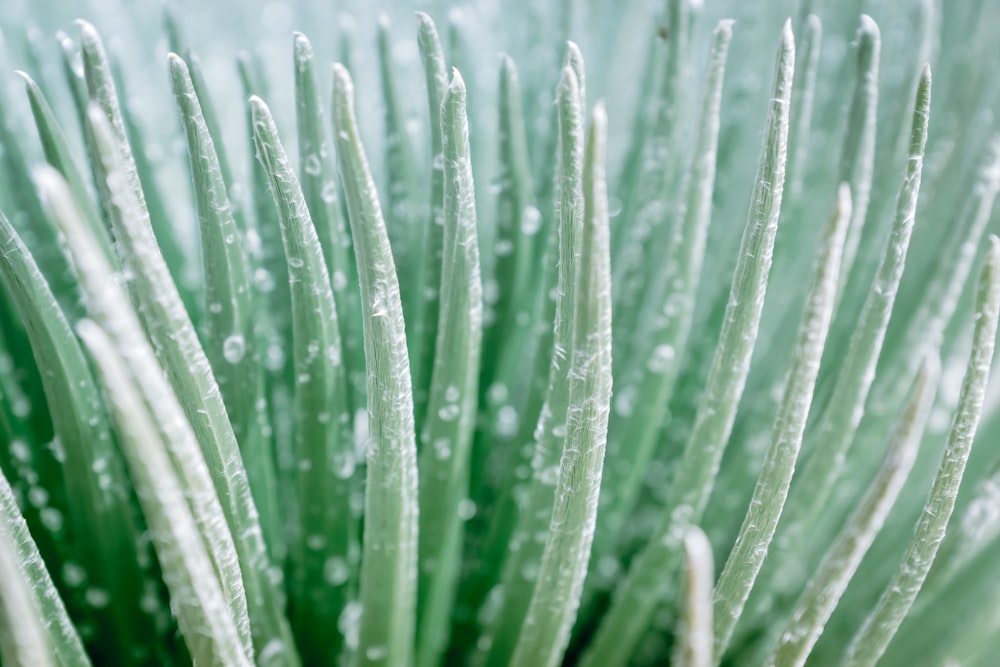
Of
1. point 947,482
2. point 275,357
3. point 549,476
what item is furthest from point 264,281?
point 947,482

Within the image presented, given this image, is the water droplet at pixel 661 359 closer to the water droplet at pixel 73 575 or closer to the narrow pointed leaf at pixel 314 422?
the narrow pointed leaf at pixel 314 422

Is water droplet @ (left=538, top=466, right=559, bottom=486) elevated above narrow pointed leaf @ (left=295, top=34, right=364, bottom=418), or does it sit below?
below

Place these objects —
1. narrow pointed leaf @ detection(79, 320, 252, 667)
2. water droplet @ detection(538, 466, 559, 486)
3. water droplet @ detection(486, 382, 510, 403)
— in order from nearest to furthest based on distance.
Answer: narrow pointed leaf @ detection(79, 320, 252, 667)
water droplet @ detection(538, 466, 559, 486)
water droplet @ detection(486, 382, 510, 403)

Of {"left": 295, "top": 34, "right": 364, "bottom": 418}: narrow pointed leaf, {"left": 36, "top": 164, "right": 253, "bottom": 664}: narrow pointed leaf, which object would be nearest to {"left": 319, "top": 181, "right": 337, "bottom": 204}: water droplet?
{"left": 295, "top": 34, "right": 364, "bottom": 418}: narrow pointed leaf

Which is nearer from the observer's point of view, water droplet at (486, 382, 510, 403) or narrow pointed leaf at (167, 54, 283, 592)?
narrow pointed leaf at (167, 54, 283, 592)

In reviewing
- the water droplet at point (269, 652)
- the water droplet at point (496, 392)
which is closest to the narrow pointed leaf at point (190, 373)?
the water droplet at point (269, 652)

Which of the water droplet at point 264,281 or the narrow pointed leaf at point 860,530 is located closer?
the narrow pointed leaf at point 860,530

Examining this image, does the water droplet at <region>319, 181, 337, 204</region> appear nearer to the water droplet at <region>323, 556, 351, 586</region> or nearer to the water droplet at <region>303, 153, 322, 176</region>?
the water droplet at <region>303, 153, 322, 176</region>

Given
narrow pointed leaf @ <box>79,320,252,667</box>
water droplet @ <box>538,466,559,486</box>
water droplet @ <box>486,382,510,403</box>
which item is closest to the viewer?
narrow pointed leaf @ <box>79,320,252,667</box>

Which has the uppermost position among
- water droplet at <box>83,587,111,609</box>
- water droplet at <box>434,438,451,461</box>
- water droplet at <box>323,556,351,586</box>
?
water droplet at <box>434,438,451,461</box>
